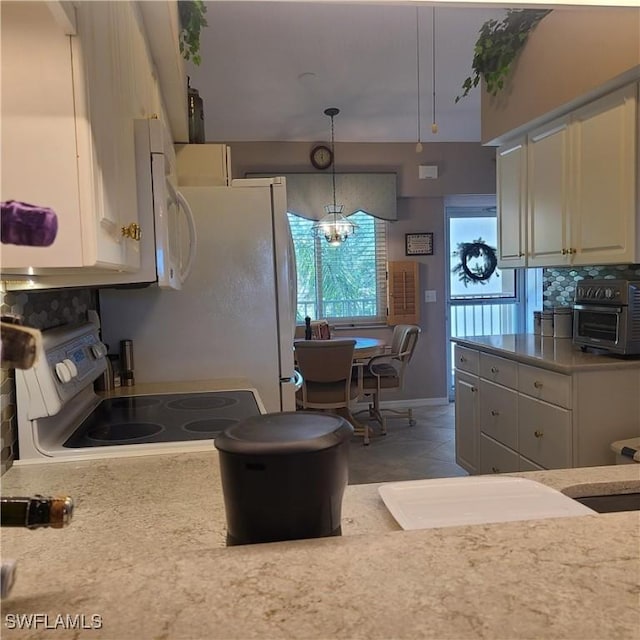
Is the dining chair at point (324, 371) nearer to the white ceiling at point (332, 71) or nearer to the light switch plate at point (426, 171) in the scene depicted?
the white ceiling at point (332, 71)

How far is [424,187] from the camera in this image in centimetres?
542

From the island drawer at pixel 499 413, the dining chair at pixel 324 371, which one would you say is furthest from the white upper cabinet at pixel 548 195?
the dining chair at pixel 324 371

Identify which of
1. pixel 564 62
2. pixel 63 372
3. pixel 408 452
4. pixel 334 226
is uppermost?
pixel 564 62

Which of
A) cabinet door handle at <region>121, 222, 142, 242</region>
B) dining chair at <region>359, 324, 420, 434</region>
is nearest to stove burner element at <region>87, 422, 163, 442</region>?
cabinet door handle at <region>121, 222, 142, 242</region>

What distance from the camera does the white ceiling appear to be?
314 centimetres

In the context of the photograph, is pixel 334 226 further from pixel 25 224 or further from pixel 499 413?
pixel 25 224

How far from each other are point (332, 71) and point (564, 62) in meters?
1.72

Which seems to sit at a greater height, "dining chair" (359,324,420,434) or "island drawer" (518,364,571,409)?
"island drawer" (518,364,571,409)

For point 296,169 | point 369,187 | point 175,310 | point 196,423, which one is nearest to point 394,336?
point 369,187

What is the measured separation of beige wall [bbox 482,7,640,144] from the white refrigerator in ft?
4.68

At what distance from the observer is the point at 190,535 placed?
892 mm

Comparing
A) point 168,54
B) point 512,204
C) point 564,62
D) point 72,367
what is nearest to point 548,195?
point 512,204

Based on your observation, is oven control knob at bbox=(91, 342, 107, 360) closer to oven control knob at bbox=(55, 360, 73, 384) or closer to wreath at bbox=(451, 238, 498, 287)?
oven control knob at bbox=(55, 360, 73, 384)

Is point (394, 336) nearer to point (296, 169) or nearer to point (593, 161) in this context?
point (296, 169)
